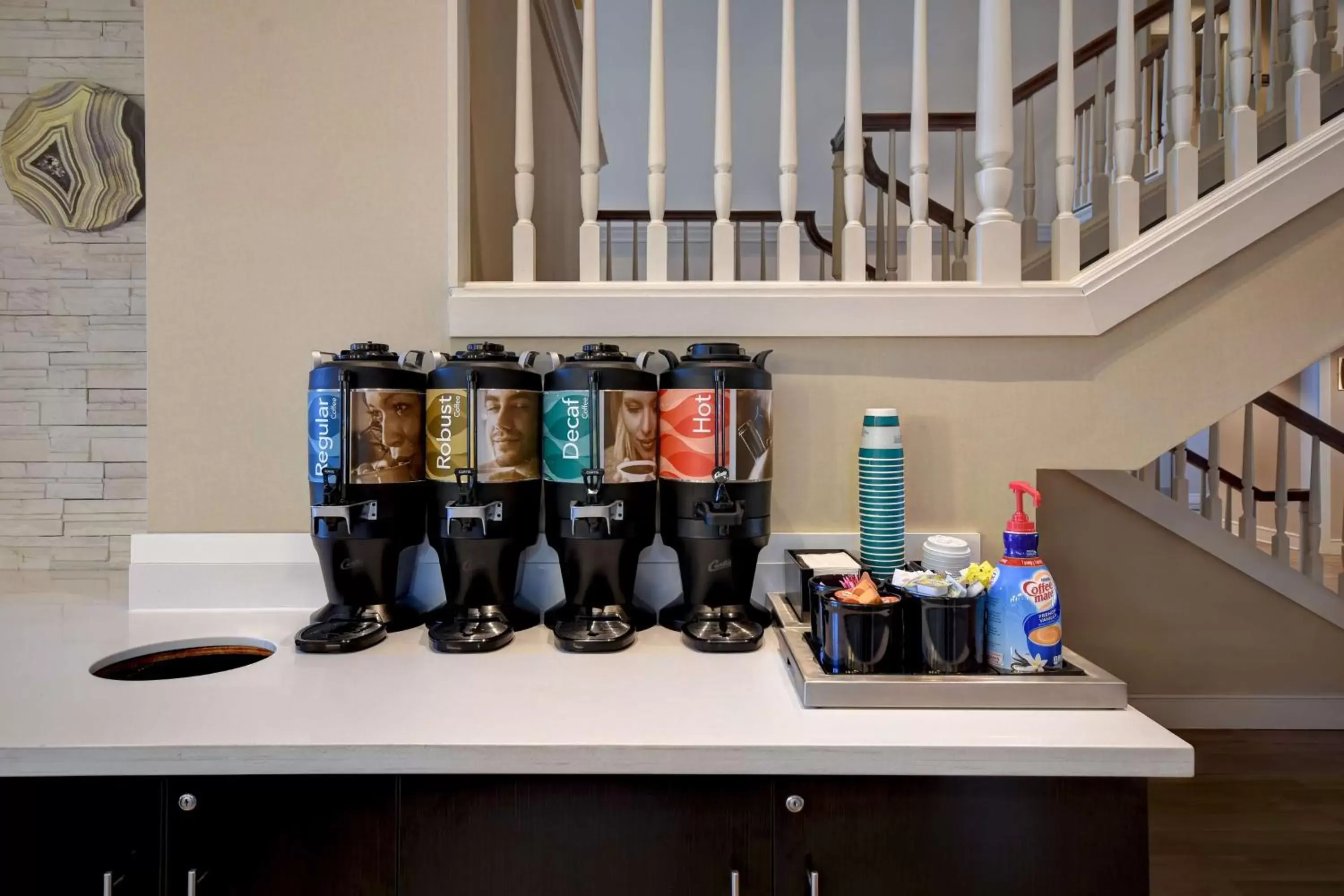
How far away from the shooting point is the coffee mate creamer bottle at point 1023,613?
0.81 metres

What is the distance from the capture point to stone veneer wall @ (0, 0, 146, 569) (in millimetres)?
1680

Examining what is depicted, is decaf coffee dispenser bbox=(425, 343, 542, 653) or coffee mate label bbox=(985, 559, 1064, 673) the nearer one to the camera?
coffee mate label bbox=(985, 559, 1064, 673)

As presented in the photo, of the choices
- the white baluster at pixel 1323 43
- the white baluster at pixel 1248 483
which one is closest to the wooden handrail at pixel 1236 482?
the white baluster at pixel 1248 483

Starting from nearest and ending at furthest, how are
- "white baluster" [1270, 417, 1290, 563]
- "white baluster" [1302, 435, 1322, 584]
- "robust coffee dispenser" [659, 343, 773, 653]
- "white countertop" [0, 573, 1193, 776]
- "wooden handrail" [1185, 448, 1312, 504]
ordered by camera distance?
"white countertop" [0, 573, 1193, 776], "robust coffee dispenser" [659, 343, 773, 653], "white baluster" [1302, 435, 1322, 584], "white baluster" [1270, 417, 1290, 563], "wooden handrail" [1185, 448, 1312, 504]

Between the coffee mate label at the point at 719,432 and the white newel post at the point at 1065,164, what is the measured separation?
24.3 inches

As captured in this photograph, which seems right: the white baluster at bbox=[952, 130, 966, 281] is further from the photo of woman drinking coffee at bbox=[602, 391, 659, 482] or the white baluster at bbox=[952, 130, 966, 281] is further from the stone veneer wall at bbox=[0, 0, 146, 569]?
the stone veneer wall at bbox=[0, 0, 146, 569]

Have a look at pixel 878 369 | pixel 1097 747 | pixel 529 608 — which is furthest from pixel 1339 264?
pixel 529 608

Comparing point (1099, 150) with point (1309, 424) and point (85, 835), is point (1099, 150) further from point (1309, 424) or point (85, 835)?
point (85, 835)

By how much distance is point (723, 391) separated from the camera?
1032mm

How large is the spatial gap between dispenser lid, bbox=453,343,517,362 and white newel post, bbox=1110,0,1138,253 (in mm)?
1078

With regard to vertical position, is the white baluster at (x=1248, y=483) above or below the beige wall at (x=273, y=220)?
below

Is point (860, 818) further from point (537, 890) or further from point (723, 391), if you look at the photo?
point (723, 391)

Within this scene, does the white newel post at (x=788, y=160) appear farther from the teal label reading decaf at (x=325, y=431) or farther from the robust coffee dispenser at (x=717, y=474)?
the teal label reading decaf at (x=325, y=431)

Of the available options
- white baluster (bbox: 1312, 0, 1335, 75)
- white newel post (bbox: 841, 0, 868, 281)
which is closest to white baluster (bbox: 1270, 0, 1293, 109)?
white baluster (bbox: 1312, 0, 1335, 75)
